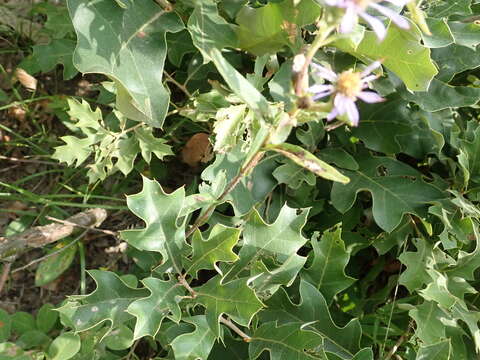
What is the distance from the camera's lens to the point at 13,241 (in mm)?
1648

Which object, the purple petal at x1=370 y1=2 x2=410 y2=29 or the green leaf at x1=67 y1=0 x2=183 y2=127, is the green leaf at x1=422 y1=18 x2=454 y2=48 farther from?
the green leaf at x1=67 y1=0 x2=183 y2=127

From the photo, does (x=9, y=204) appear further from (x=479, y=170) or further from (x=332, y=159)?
(x=479, y=170)

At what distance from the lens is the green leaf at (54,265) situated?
75.0 inches

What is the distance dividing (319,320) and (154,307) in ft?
1.53

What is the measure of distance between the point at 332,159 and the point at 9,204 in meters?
1.17

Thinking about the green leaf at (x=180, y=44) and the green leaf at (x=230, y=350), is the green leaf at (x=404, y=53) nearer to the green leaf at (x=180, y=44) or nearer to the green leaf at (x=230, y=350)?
the green leaf at (x=180, y=44)

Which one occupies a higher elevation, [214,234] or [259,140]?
[259,140]

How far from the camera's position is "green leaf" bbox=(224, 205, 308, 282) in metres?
1.38

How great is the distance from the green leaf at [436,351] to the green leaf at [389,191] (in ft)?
1.07

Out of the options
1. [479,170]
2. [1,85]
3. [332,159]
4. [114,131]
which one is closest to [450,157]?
[479,170]

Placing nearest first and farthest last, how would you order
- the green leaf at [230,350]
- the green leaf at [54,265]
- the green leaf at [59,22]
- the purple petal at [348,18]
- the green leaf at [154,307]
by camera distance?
1. the purple petal at [348,18]
2. the green leaf at [154,307]
3. the green leaf at [230,350]
4. the green leaf at [59,22]
5. the green leaf at [54,265]

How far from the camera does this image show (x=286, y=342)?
1.35 meters

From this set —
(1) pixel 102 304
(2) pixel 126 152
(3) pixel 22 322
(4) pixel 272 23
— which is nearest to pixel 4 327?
(3) pixel 22 322

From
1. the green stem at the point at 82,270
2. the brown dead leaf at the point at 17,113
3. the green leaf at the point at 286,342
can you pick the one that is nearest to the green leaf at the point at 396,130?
the green leaf at the point at 286,342
